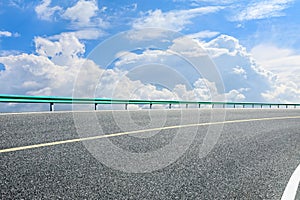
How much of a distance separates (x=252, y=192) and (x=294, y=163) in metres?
2.77

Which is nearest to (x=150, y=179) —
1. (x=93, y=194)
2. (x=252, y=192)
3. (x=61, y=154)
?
(x=93, y=194)

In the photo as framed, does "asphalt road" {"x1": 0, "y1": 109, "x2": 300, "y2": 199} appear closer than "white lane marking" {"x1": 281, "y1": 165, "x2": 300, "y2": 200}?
Yes

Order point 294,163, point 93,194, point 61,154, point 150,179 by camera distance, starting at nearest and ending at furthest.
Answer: point 93,194 < point 150,179 < point 61,154 < point 294,163

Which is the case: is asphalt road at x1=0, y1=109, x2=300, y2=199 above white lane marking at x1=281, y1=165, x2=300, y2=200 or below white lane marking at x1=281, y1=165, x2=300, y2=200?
above

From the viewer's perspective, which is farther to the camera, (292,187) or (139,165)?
(139,165)

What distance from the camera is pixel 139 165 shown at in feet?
19.8

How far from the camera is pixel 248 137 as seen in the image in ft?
33.3

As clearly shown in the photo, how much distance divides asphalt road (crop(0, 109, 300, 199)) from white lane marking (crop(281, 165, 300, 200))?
0.30 feet

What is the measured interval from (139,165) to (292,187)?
250 centimetres

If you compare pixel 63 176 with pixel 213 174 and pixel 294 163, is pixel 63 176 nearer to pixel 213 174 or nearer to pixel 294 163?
pixel 213 174

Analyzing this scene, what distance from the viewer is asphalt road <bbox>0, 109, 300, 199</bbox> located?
4.62 m

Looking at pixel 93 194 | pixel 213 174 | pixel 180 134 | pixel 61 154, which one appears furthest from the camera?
pixel 180 134

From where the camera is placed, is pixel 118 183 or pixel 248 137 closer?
pixel 118 183

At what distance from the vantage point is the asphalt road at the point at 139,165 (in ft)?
15.1
